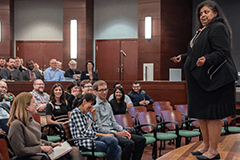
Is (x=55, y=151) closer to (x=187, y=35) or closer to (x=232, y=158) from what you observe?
(x=232, y=158)

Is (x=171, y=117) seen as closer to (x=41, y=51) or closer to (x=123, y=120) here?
(x=123, y=120)

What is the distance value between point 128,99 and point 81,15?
5272mm

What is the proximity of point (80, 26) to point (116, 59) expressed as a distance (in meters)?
1.80

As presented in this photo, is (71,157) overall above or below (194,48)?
below

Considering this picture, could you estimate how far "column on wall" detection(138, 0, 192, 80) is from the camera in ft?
30.4

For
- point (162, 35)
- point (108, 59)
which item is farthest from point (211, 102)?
point (108, 59)

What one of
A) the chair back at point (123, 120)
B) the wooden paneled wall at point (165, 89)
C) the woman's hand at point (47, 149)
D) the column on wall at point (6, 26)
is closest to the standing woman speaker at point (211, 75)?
the woman's hand at point (47, 149)

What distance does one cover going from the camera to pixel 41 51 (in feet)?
36.6

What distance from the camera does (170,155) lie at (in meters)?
2.31

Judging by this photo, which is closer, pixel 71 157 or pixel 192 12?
pixel 71 157

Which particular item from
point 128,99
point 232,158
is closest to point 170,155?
point 232,158

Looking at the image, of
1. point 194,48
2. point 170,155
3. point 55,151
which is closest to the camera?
point 194,48

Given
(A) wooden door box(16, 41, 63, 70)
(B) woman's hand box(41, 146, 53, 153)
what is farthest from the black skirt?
(A) wooden door box(16, 41, 63, 70)

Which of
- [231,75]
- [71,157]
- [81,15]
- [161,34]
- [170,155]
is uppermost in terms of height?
[81,15]
